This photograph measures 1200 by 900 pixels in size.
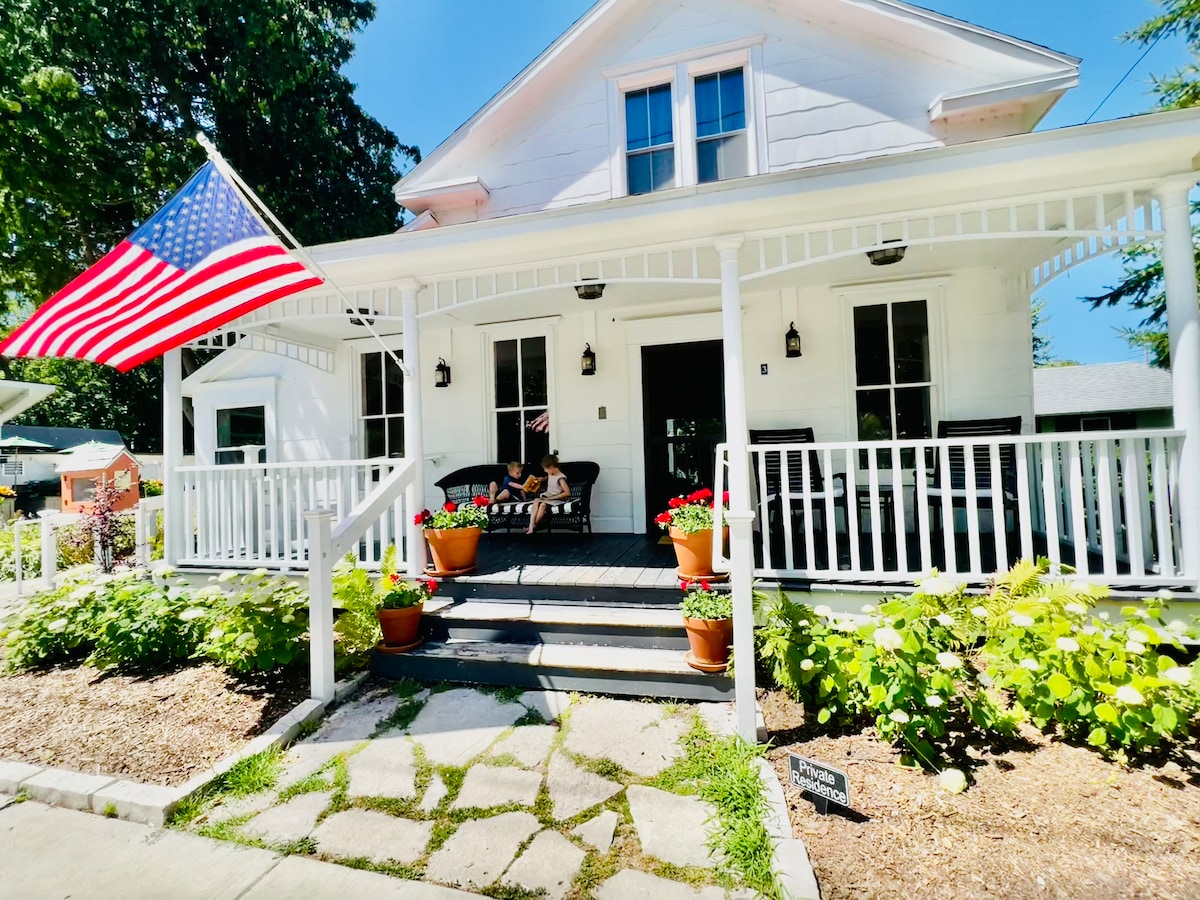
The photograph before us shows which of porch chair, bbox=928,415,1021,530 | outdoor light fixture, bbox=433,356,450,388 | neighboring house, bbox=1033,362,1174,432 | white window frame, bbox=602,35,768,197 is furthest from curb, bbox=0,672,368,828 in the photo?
neighboring house, bbox=1033,362,1174,432

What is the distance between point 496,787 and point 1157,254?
502 inches

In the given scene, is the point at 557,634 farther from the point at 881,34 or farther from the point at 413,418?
the point at 881,34

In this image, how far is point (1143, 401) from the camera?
13.1m

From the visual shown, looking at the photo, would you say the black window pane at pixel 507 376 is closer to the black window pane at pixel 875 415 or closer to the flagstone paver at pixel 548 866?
the black window pane at pixel 875 415

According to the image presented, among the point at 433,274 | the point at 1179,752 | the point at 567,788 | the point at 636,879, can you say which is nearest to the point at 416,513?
the point at 433,274

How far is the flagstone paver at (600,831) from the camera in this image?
85.9 inches

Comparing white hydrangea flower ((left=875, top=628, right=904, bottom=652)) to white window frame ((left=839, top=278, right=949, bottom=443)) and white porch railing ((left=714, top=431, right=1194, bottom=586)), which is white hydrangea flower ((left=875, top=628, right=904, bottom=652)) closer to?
white porch railing ((left=714, top=431, right=1194, bottom=586))

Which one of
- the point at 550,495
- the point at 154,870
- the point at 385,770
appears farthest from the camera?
the point at 550,495

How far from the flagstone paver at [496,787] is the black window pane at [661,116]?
614 cm

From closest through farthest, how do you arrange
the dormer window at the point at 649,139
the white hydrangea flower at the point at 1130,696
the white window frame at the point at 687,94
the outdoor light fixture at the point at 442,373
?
the white hydrangea flower at the point at 1130,696 < the white window frame at the point at 687,94 < the dormer window at the point at 649,139 < the outdoor light fixture at the point at 442,373

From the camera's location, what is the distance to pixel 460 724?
314 centimetres

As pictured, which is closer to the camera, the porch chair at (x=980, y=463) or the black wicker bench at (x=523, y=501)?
the porch chair at (x=980, y=463)

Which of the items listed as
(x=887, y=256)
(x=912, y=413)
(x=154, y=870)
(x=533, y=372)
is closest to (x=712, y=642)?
(x=154, y=870)

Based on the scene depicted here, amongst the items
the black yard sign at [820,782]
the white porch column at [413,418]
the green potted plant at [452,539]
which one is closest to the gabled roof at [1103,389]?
the green potted plant at [452,539]
